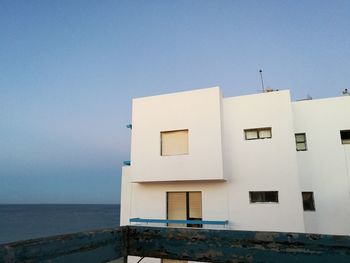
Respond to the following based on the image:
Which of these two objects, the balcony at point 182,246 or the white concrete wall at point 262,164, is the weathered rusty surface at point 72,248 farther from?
the white concrete wall at point 262,164

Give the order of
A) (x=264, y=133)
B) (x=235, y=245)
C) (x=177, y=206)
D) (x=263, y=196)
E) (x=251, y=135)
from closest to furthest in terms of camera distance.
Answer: (x=235, y=245)
(x=263, y=196)
(x=264, y=133)
(x=251, y=135)
(x=177, y=206)

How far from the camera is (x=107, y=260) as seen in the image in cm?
136

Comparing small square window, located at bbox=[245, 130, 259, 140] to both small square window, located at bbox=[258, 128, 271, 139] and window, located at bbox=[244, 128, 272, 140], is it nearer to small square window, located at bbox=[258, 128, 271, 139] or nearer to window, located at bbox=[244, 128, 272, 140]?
window, located at bbox=[244, 128, 272, 140]

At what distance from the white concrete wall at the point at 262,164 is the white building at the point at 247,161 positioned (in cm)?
3

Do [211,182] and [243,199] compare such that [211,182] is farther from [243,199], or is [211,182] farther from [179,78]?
[179,78]

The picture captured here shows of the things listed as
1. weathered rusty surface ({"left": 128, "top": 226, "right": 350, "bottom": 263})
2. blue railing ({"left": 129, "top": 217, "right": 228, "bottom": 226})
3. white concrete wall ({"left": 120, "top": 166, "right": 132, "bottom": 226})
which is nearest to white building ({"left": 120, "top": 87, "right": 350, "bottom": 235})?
blue railing ({"left": 129, "top": 217, "right": 228, "bottom": 226})

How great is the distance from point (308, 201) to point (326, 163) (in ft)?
5.18

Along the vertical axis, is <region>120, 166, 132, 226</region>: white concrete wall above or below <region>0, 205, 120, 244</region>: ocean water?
above

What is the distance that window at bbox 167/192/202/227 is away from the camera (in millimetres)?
10641

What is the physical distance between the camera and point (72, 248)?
1.17 meters

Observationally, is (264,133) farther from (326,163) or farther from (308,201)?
(308,201)

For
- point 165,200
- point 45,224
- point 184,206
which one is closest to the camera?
point 184,206

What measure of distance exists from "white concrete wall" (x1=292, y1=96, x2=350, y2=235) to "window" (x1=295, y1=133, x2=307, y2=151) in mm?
151

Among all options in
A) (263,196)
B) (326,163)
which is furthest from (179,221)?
(326,163)
